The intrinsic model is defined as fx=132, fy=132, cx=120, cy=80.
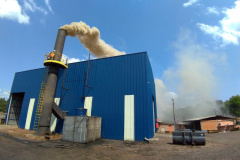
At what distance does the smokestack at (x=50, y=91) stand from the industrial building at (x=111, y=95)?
298 cm

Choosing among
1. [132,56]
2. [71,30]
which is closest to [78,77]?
[71,30]

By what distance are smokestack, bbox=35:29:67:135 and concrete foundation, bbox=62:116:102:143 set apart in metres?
2.47

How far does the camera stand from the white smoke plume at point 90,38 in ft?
57.0

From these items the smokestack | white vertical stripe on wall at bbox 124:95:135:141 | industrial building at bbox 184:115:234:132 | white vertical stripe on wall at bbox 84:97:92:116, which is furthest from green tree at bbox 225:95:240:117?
the smokestack

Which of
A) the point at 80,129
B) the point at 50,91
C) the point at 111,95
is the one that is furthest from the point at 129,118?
the point at 50,91

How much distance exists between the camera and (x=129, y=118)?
13.8 m

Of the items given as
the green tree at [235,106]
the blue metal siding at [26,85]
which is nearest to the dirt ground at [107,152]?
the blue metal siding at [26,85]

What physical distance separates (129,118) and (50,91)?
906cm

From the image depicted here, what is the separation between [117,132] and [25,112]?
51.0 feet

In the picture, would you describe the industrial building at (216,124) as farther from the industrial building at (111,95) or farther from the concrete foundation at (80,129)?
the concrete foundation at (80,129)

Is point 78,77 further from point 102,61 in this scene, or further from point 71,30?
point 71,30

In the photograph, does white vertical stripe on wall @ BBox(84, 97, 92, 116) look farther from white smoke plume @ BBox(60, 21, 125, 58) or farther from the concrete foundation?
white smoke plume @ BBox(60, 21, 125, 58)

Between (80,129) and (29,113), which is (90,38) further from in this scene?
(29,113)

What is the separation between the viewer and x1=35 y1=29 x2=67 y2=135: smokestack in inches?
533
